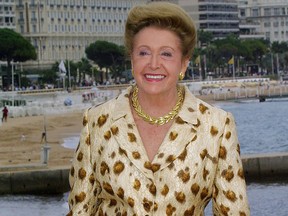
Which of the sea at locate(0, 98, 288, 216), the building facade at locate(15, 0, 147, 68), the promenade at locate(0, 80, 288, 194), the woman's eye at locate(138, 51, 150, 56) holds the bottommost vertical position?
the sea at locate(0, 98, 288, 216)

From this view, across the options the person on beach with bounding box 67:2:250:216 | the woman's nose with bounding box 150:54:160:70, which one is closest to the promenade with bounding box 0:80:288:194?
the person on beach with bounding box 67:2:250:216

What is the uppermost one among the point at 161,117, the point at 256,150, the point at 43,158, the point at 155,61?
the point at 155,61

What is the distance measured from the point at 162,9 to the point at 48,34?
14841 cm

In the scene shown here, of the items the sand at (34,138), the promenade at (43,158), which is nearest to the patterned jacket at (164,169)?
the promenade at (43,158)

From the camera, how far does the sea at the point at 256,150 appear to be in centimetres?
2125

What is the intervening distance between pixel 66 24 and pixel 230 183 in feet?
505

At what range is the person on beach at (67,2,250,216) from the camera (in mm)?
4664

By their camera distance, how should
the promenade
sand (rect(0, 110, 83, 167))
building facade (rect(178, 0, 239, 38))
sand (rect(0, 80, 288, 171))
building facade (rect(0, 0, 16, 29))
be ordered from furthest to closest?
building facade (rect(178, 0, 239, 38)), building facade (rect(0, 0, 16, 29)), sand (rect(0, 110, 83, 167)), sand (rect(0, 80, 288, 171)), the promenade

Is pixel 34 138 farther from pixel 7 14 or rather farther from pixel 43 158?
pixel 7 14

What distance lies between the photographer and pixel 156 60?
477 cm

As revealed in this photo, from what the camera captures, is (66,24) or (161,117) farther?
(66,24)

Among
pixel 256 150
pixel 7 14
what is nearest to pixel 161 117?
pixel 256 150

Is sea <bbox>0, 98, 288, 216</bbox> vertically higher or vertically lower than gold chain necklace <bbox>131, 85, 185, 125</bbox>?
lower

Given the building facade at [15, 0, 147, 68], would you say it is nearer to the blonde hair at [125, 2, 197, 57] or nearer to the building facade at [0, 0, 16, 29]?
the building facade at [0, 0, 16, 29]
